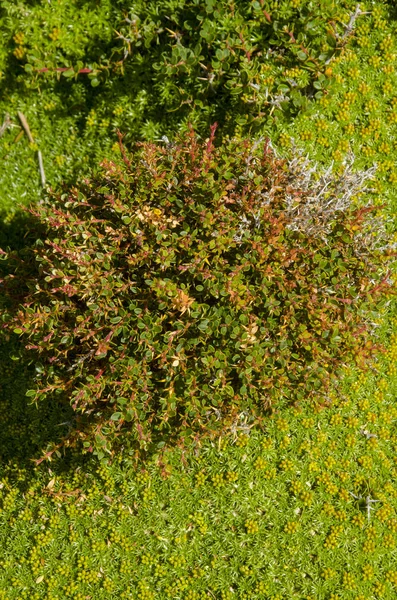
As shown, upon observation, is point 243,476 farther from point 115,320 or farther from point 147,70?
point 147,70

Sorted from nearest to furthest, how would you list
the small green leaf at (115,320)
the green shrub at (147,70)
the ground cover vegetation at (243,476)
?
the small green leaf at (115,320) → the green shrub at (147,70) → the ground cover vegetation at (243,476)

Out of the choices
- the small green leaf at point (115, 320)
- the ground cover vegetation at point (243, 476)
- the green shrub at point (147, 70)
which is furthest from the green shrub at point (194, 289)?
the green shrub at point (147, 70)

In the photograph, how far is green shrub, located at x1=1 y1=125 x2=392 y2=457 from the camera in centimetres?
520

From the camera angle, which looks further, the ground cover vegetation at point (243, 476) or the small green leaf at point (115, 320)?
the ground cover vegetation at point (243, 476)

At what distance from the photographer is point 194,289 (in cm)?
553

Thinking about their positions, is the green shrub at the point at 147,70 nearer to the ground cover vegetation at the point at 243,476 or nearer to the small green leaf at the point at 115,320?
the ground cover vegetation at the point at 243,476

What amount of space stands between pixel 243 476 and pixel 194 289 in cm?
245

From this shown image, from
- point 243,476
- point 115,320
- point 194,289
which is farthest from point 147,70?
point 243,476

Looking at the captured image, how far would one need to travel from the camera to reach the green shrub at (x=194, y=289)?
5.20m

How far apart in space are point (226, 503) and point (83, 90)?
509cm

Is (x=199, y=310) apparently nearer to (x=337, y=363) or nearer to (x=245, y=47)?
(x=337, y=363)

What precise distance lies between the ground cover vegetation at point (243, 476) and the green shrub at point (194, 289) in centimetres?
94

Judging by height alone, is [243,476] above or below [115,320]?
below

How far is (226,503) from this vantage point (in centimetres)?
657
